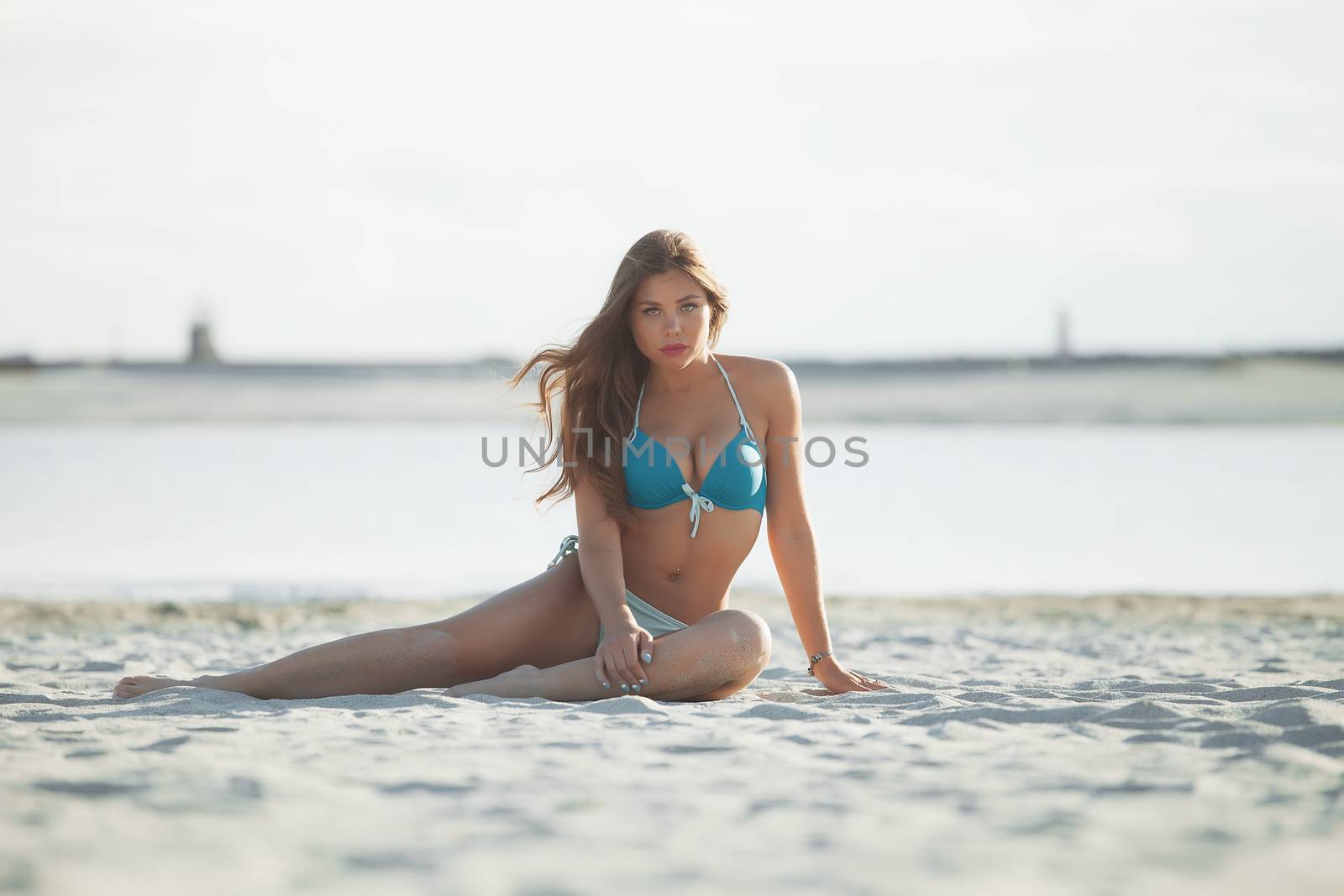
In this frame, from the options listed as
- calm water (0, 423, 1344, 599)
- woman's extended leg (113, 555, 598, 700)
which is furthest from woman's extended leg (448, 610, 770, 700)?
calm water (0, 423, 1344, 599)

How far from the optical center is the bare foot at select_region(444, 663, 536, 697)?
333 centimetres

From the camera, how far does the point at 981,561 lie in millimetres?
9594

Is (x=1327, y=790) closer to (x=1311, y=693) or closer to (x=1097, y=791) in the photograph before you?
(x=1097, y=791)

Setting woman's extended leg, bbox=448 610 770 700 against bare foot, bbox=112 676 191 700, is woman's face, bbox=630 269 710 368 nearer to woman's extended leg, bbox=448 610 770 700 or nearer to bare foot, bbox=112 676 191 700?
woman's extended leg, bbox=448 610 770 700

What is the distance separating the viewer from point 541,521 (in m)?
11.9

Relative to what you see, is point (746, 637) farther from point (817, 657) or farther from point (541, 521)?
point (541, 521)

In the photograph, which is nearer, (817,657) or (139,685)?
(139,685)

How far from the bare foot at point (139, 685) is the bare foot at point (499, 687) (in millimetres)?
725

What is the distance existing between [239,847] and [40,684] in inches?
83.5

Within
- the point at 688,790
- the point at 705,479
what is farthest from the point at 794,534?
the point at 688,790

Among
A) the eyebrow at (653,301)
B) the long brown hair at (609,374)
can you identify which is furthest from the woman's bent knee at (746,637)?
the eyebrow at (653,301)

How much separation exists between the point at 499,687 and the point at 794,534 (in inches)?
34.6

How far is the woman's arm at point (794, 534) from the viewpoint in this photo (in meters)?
3.51

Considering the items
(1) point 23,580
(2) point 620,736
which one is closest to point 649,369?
(2) point 620,736
